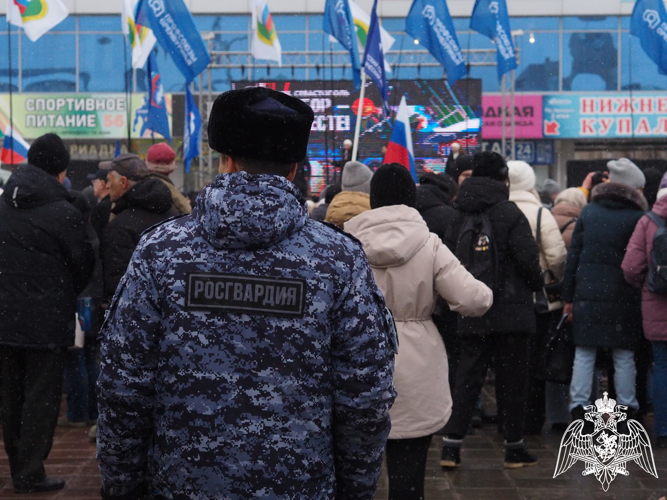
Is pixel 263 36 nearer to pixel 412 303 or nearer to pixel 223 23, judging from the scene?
pixel 412 303

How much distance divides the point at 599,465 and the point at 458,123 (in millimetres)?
12384

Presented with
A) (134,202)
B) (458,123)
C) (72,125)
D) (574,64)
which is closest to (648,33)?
(458,123)

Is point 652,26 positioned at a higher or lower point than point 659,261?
higher

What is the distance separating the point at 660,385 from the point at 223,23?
23869 mm

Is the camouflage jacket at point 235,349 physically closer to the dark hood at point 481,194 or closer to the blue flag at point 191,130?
the dark hood at point 481,194

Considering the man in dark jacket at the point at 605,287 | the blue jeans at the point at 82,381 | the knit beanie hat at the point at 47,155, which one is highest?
the knit beanie hat at the point at 47,155

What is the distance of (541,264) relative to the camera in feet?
21.8

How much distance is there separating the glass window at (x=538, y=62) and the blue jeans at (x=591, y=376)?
74.8 feet

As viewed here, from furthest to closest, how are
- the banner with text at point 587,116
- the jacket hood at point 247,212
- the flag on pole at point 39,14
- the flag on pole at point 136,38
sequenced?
the banner with text at point 587,116, the flag on pole at point 136,38, the flag on pole at point 39,14, the jacket hood at point 247,212

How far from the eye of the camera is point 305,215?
229 centimetres

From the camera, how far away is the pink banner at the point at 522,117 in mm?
28016

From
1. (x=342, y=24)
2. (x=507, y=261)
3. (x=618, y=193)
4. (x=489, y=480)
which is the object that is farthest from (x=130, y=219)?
(x=342, y=24)

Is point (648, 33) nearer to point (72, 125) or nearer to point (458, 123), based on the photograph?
point (458, 123)

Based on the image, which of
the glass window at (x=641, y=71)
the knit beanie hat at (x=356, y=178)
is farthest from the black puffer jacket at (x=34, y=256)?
the glass window at (x=641, y=71)
